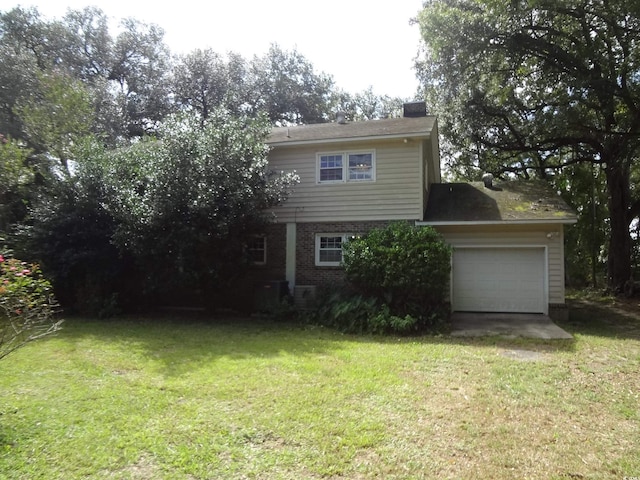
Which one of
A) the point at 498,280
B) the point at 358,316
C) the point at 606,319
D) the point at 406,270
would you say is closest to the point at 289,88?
the point at 498,280

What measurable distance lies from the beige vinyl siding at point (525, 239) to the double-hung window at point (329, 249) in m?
3.04

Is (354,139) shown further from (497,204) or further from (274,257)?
(497,204)

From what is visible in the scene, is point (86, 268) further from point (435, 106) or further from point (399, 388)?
point (435, 106)

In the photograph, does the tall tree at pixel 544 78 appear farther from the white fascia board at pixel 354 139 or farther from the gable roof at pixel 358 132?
the white fascia board at pixel 354 139

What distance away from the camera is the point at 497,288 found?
12172 millimetres

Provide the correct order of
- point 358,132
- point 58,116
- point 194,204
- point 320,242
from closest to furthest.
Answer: point 194,204 → point 358,132 → point 320,242 → point 58,116

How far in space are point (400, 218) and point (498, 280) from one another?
11.1ft

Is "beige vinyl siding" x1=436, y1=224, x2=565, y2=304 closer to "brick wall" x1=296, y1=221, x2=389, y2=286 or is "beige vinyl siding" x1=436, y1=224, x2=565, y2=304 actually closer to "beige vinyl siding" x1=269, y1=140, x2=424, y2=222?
"beige vinyl siding" x1=269, y1=140, x2=424, y2=222

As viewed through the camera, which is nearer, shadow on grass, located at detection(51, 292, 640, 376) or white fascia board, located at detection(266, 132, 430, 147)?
shadow on grass, located at detection(51, 292, 640, 376)

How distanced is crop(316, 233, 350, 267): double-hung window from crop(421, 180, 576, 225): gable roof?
2714 millimetres

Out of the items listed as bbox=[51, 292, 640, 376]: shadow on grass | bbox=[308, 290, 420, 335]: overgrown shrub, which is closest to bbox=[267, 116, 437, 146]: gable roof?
bbox=[308, 290, 420, 335]: overgrown shrub

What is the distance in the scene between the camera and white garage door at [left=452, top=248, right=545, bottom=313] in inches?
469

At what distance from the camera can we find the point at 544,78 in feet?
53.6

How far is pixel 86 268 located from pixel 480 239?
1141 cm
